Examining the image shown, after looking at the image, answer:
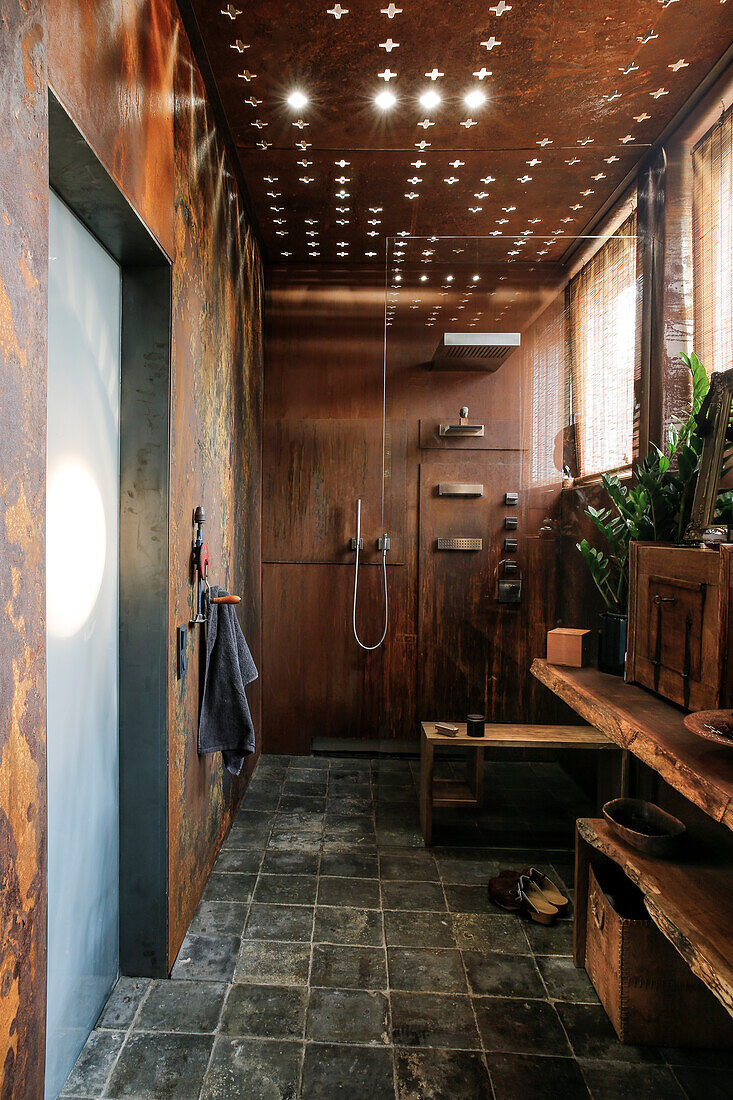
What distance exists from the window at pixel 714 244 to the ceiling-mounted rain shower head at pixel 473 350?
726mm

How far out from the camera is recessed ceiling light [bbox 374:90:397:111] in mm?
2225

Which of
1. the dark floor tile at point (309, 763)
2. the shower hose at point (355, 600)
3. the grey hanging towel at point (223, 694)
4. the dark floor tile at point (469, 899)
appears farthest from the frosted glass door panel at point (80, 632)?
the shower hose at point (355, 600)

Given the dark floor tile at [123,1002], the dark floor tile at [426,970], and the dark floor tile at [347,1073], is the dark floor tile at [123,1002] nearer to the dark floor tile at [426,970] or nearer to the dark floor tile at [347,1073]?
the dark floor tile at [347,1073]

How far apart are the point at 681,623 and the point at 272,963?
1680 millimetres

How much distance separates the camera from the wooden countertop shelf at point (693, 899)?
1191mm

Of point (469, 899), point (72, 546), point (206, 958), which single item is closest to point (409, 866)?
point (469, 899)

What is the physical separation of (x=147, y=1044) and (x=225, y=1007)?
229 mm

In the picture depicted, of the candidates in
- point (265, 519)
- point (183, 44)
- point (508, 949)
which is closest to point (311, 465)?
point (265, 519)

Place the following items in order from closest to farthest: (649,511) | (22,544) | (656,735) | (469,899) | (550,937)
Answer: (22,544)
(656,735)
(649,511)
(550,937)
(469,899)

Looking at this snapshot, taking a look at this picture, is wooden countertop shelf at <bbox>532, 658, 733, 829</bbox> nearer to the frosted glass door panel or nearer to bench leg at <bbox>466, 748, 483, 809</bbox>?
bench leg at <bbox>466, 748, 483, 809</bbox>

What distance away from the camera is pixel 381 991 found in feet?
5.98

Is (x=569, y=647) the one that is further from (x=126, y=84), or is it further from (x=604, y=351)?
(x=126, y=84)

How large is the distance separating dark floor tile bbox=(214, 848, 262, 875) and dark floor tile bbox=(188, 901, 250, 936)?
22cm

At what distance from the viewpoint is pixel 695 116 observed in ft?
7.44
